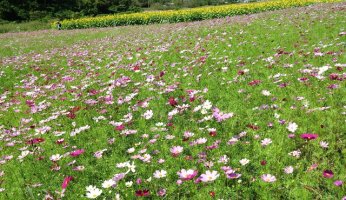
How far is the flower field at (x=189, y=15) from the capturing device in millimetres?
28281

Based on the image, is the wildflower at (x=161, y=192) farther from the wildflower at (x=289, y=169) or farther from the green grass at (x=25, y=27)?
the green grass at (x=25, y=27)

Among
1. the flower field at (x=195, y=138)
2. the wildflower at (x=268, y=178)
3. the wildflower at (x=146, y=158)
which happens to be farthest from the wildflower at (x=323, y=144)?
the wildflower at (x=146, y=158)

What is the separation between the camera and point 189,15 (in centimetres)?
2966

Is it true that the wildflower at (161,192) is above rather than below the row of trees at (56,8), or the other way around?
below

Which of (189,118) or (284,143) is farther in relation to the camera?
(189,118)

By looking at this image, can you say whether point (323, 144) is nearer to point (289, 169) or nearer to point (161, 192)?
point (289, 169)

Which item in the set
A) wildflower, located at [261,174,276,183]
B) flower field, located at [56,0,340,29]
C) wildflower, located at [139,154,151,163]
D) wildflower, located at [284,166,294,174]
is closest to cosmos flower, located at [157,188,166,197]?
Result: wildflower, located at [139,154,151,163]

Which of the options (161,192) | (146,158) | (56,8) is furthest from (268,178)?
(56,8)

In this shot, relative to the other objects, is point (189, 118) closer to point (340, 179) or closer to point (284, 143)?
point (284, 143)

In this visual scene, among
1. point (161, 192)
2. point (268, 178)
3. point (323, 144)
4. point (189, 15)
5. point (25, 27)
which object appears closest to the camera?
point (268, 178)

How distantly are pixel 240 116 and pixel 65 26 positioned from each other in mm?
37928

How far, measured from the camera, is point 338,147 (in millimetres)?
3215

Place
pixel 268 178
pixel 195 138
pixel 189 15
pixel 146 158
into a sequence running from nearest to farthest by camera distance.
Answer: pixel 268 178
pixel 146 158
pixel 195 138
pixel 189 15

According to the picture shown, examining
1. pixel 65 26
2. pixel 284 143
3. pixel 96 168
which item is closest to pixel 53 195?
pixel 96 168
